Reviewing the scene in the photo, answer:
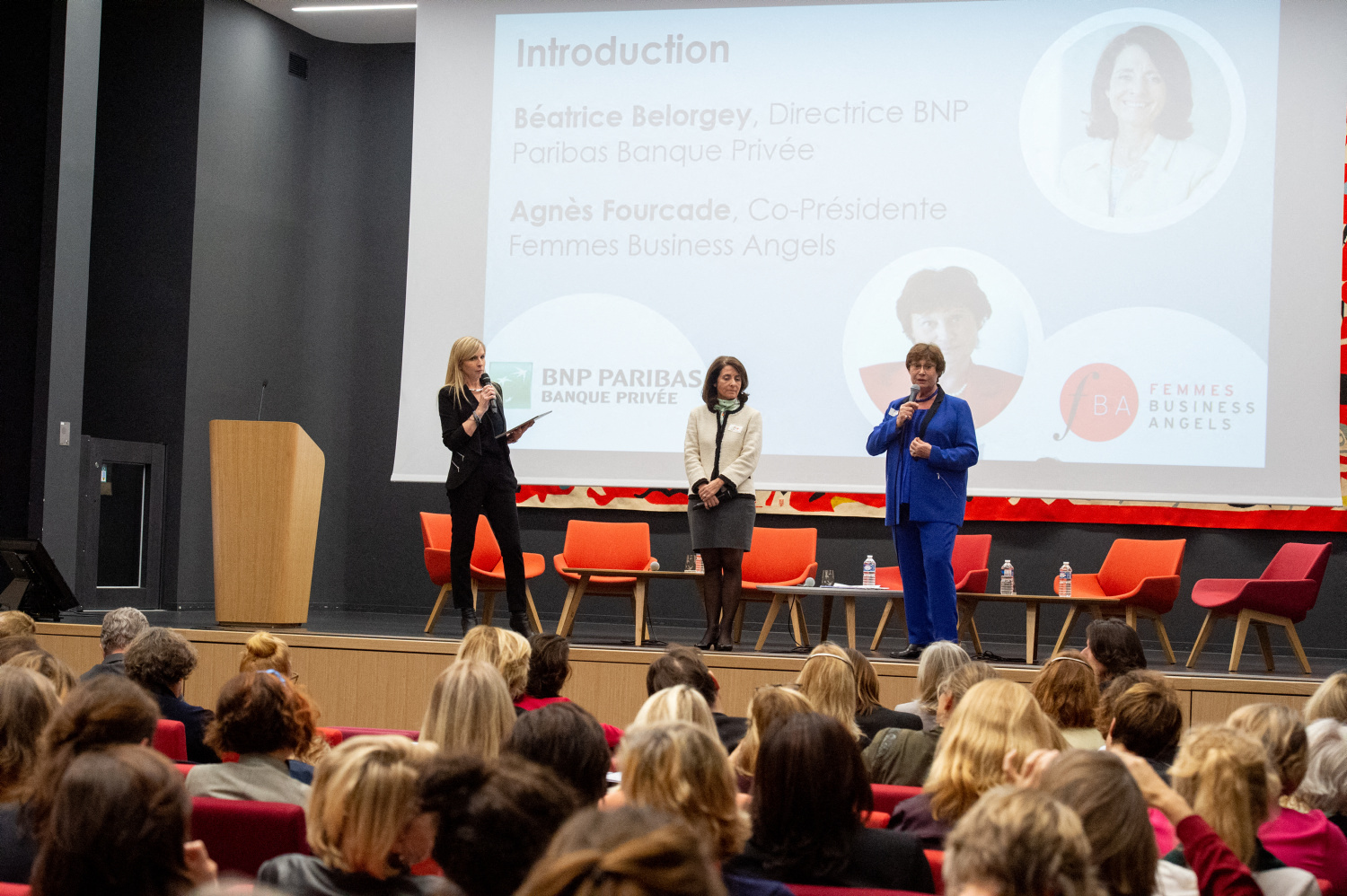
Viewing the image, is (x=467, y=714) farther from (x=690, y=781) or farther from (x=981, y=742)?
(x=981, y=742)

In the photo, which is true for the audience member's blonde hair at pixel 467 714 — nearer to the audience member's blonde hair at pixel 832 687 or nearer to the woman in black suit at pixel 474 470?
the audience member's blonde hair at pixel 832 687

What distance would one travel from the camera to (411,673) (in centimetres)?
555

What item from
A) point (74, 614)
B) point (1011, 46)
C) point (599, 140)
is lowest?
point (74, 614)

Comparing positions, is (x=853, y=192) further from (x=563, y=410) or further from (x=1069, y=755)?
(x=1069, y=755)

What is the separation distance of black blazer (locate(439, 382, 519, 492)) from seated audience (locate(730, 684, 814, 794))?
3244mm

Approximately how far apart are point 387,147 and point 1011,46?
4.69m

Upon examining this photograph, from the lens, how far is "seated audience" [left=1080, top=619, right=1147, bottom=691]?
12.5ft

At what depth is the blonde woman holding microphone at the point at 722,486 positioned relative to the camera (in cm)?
554

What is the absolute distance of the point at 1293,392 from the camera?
655cm

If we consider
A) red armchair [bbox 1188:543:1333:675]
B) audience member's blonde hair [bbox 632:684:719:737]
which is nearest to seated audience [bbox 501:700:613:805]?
audience member's blonde hair [bbox 632:684:719:737]

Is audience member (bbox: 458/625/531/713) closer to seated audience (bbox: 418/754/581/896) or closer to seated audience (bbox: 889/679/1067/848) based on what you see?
seated audience (bbox: 889/679/1067/848)

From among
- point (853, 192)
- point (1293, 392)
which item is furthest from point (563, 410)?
point (1293, 392)

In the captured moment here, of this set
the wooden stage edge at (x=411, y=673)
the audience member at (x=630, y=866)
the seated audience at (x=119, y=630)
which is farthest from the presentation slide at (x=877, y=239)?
the audience member at (x=630, y=866)

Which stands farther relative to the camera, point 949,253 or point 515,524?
point 949,253
